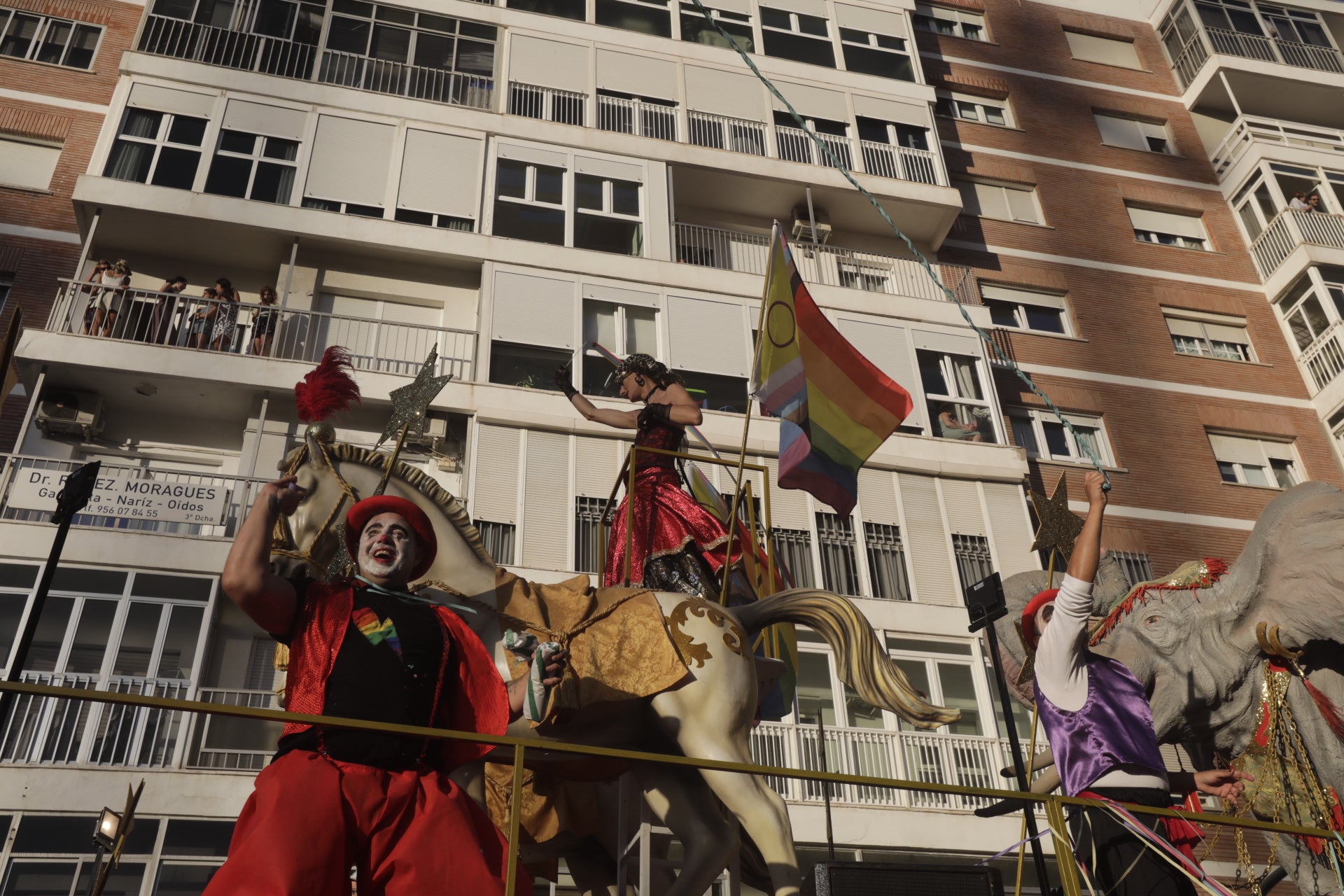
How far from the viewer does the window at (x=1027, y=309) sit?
872 inches

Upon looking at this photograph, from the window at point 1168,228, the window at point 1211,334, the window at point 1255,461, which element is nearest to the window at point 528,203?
the window at point 1211,334

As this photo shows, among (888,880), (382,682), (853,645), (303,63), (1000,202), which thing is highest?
(1000,202)

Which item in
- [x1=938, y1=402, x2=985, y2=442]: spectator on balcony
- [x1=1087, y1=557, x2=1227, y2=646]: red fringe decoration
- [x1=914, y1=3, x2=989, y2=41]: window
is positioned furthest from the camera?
[x1=914, y1=3, x2=989, y2=41]: window

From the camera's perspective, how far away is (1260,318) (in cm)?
2298

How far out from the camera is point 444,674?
382 centimetres

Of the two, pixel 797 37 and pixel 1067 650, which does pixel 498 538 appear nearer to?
pixel 1067 650

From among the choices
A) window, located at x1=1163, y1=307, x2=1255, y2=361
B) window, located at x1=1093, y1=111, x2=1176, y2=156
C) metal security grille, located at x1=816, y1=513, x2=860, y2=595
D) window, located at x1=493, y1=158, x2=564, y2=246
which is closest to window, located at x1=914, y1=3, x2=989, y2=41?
window, located at x1=1093, y1=111, x2=1176, y2=156

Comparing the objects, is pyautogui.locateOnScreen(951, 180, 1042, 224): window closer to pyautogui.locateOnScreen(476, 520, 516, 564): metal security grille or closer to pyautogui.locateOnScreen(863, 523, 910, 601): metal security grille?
pyautogui.locateOnScreen(863, 523, 910, 601): metal security grille

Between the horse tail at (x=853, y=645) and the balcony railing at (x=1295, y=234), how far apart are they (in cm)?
2024

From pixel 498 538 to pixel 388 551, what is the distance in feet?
36.1

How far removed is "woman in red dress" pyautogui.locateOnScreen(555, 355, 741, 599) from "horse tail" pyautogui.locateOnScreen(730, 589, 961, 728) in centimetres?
72

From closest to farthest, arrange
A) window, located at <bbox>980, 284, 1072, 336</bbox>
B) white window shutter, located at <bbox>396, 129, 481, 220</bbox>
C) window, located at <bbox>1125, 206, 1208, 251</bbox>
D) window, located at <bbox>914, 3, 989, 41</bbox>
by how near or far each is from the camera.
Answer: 1. white window shutter, located at <bbox>396, 129, 481, 220</bbox>
2. window, located at <bbox>980, 284, 1072, 336</bbox>
3. window, located at <bbox>1125, 206, 1208, 251</bbox>
4. window, located at <bbox>914, 3, 989, 41</bbox>

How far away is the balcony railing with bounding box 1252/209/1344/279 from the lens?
22.2m

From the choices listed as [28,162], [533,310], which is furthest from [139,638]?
[28,162]
